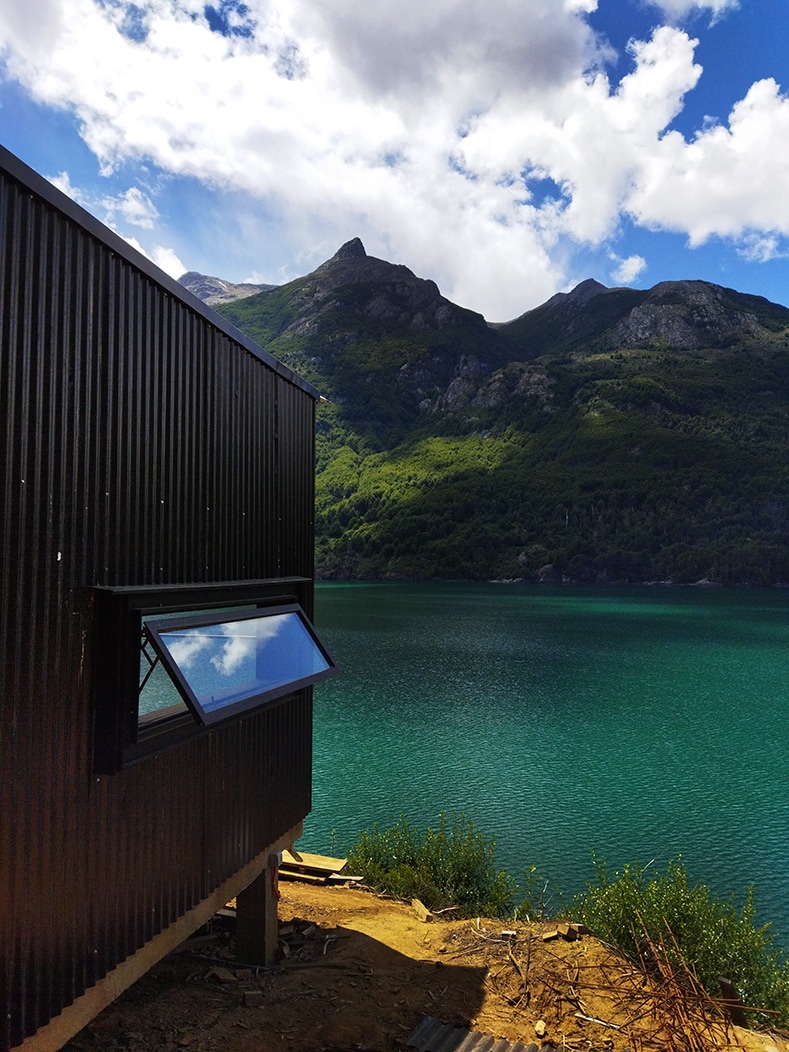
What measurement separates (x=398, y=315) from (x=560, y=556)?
106210 mm

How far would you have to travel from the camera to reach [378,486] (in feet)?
387

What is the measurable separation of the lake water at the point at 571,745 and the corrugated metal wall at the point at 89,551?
937cm

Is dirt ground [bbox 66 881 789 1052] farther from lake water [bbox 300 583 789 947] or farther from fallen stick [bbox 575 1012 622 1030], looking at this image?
lake water [bbox 300 583 789 947]

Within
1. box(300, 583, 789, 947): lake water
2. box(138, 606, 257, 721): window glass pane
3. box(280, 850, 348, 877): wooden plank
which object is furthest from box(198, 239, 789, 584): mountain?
box(138, 606, 257, 721): window glass pane

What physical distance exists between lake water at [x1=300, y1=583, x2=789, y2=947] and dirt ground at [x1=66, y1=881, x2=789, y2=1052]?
561 cm

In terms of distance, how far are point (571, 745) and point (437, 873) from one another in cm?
1206

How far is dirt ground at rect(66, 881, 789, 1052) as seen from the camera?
17.9ft

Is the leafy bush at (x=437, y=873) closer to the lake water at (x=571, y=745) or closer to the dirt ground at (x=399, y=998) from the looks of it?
the dirt ground at (x=399, y=998)

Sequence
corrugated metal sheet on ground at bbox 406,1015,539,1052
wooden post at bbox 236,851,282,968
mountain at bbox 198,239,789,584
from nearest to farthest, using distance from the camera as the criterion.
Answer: corrugated metal sheet on ground at bbox 406,1015,539,1052 < wooden post at bbox 236,851,282,968 < mountain at bbox 198,239,789,584

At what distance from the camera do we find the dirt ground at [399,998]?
5.44m

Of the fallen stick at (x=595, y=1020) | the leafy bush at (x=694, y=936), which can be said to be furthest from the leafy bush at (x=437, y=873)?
the fallen stick at (x=595, y=1020)

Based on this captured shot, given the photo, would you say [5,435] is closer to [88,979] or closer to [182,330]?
[182,330]

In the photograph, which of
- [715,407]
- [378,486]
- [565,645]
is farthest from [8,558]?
[715,407]

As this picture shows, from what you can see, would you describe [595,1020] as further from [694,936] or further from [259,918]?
[259,918]
